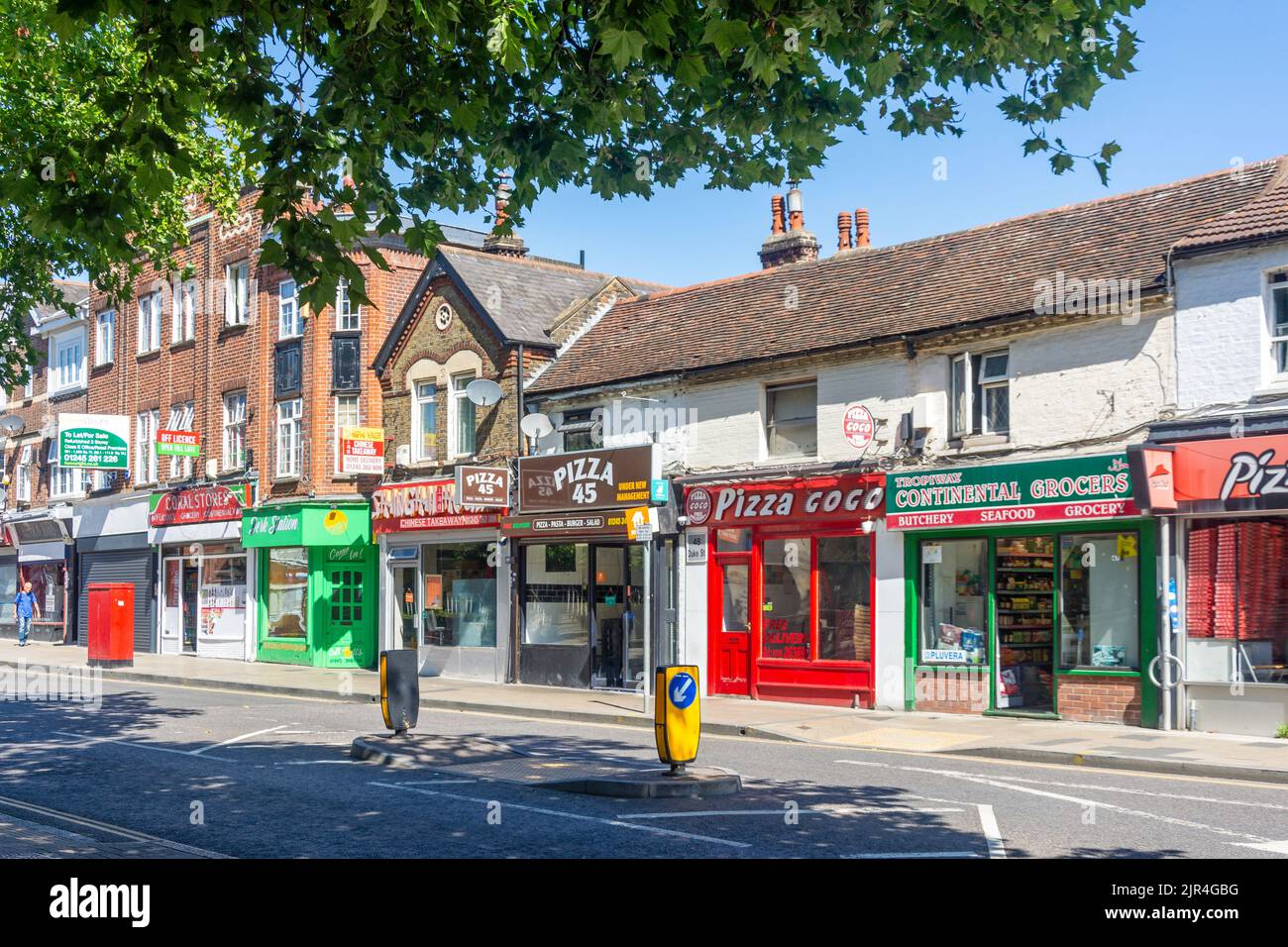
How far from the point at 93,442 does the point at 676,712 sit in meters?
27.7

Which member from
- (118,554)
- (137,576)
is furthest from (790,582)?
(118,554)

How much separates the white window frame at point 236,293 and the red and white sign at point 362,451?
20.7 feet

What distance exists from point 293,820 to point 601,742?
21.1 feet

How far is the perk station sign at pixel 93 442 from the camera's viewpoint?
3453 centimetres

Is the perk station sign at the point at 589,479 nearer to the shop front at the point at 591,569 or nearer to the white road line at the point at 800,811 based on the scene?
the shop front at the point at 591,569

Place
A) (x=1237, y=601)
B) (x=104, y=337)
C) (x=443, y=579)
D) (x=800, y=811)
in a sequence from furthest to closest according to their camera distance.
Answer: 1. (x=104, y=337)
2. (x=443, y=579)
3. (x=1237, y=601)
4. (x=800, y=811)

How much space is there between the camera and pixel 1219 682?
16656mm

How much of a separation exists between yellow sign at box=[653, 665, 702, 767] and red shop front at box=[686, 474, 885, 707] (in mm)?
9008

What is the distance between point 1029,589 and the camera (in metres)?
18.9

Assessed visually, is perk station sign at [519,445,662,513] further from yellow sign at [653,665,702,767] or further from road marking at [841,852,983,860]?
road marking at [841,852,983,860]

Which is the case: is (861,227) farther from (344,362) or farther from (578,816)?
(578,816)

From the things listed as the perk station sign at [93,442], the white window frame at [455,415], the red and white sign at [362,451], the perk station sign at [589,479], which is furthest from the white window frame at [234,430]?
the perk station sign at [589,479]
